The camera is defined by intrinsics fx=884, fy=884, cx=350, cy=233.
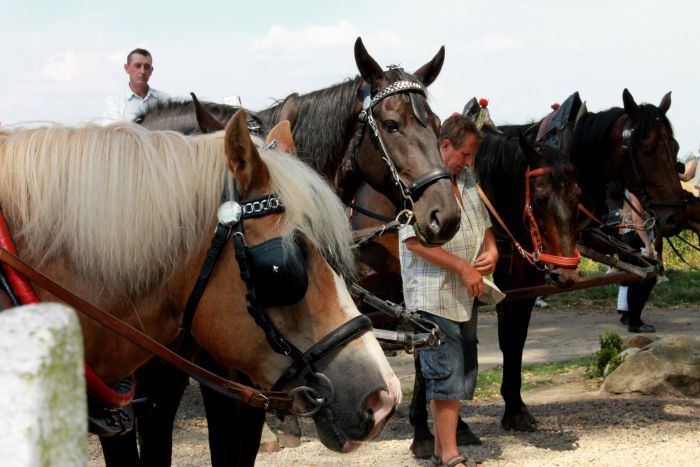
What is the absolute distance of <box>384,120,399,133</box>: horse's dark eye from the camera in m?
4.45

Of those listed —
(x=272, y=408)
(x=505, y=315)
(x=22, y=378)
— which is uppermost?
(x=22, y=378)

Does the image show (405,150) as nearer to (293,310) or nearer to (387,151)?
(387,151)

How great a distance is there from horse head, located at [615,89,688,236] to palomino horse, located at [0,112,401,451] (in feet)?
16.4

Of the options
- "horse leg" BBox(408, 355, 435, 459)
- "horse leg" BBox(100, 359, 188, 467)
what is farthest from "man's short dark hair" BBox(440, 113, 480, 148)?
"horse leg" BBox(100, 359, 188, 467)

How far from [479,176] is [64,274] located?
4.35 metres

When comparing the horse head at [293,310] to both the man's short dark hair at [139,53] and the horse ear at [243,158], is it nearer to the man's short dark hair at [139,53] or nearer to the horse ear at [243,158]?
the horse ear at [243,158]

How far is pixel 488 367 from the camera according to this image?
8703 millimetres

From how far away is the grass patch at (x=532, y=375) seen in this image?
7.39 meters

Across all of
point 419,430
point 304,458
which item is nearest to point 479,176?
point 419,430

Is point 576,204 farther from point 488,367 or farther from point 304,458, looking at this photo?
point 488,367

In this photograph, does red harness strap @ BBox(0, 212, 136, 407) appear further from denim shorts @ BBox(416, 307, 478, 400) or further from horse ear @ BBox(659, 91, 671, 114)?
horse ear @ BBox(659, 91, 671, 114)

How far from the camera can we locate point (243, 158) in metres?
2.31

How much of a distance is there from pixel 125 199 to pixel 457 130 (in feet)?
8.80

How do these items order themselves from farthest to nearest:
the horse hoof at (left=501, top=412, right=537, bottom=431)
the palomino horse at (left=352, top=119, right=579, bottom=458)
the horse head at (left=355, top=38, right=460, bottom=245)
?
the horse hoof at (left=501, top=412, right=537, bottom=431) → the palomino horse at (left=352, top=119, right=579, bottom=458) → the horse head at (left=355, top=38, right=460, bottom=245)
